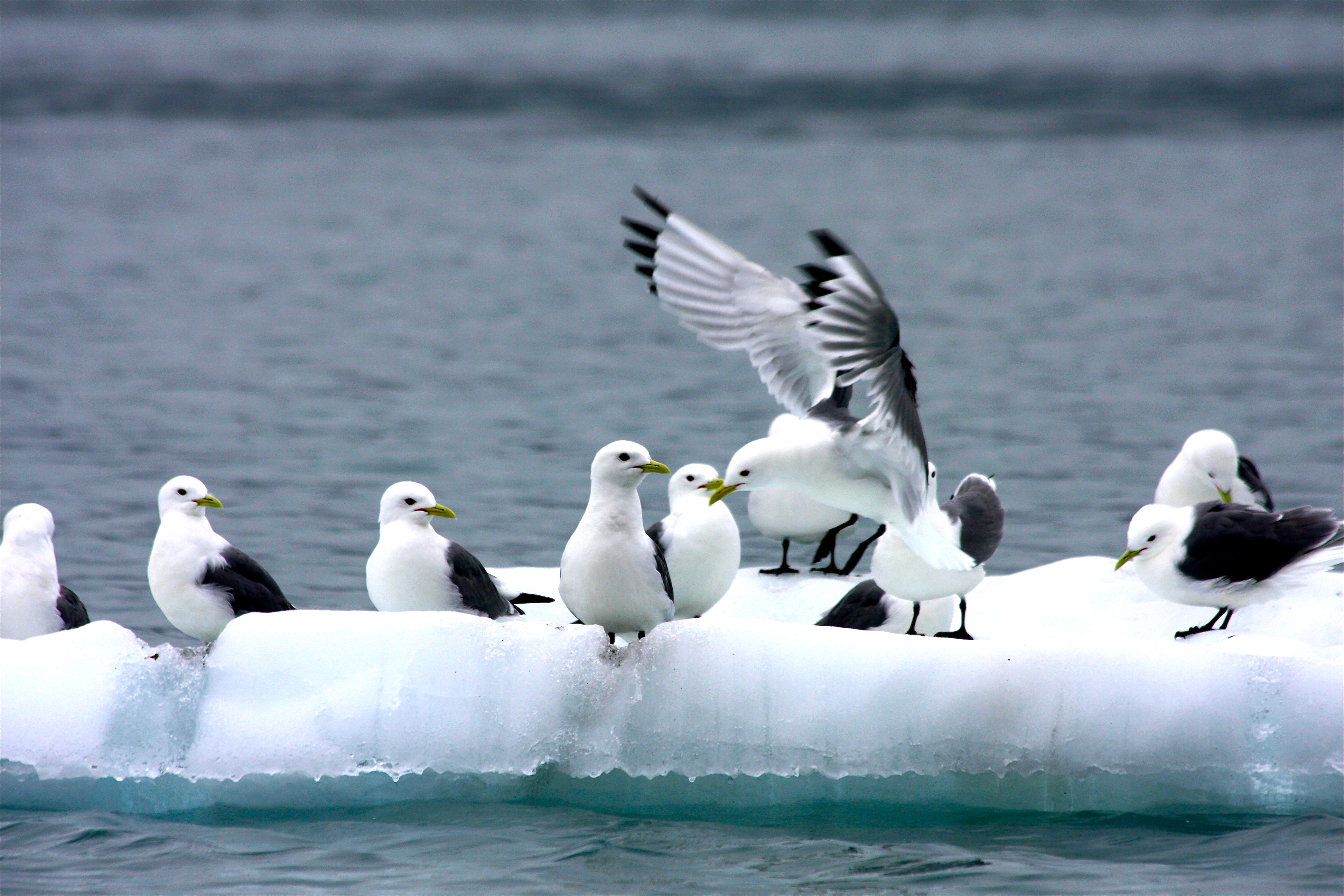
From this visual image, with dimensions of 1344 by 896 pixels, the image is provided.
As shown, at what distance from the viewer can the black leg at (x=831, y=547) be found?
8.05m

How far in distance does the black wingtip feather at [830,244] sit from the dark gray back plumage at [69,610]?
135 inches

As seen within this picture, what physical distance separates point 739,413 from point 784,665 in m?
9.07

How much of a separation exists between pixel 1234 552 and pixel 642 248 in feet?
9.07

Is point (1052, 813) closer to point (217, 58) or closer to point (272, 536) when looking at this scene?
point (272, 536)

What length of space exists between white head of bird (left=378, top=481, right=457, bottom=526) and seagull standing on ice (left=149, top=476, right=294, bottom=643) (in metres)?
0.54

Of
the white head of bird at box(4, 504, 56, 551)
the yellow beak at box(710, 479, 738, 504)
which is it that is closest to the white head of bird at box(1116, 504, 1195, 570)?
the yellow beak at box(710, 479, 738, 504)

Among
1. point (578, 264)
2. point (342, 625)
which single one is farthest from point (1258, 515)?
point (578, 264)

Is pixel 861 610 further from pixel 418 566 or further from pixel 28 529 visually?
pixel 28 529

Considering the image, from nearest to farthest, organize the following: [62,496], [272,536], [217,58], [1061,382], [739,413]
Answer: [272,536] < [62,496] < [739,413] < [1061,382] < [217,58]

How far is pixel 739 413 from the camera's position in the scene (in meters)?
15.1

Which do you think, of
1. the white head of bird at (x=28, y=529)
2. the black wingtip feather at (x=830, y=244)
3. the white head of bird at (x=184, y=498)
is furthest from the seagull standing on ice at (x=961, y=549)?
the white head of bird at (x=28, y=529)

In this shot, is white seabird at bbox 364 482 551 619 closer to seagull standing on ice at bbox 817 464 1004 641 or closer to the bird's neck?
the bird's neck

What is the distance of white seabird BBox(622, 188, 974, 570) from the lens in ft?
18.6

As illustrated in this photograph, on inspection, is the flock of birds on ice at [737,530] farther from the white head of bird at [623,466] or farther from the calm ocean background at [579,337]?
the calm ocean background at [579,337]
